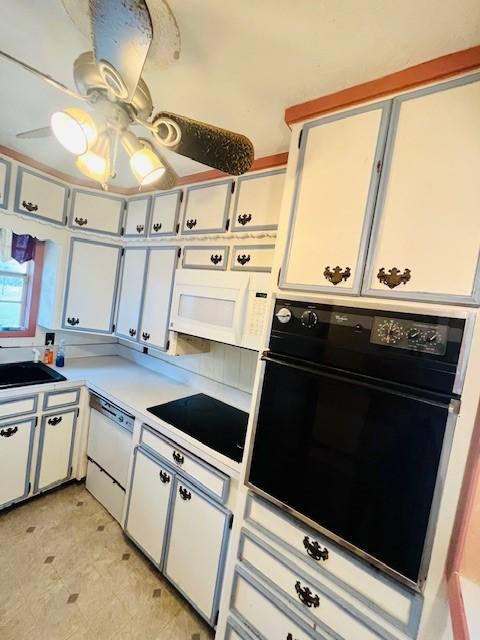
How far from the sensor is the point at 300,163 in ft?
3.67

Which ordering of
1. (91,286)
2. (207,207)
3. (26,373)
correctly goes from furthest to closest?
1. (91,286)
2. (26,373)
3. (207,207)

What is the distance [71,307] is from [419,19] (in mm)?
2461

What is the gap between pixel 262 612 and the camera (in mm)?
1141

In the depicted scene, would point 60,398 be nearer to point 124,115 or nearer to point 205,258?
point 205,258

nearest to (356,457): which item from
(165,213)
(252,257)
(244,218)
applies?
(252,257)

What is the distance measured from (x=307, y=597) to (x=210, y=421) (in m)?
0.87

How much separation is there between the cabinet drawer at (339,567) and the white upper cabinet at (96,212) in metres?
2.15

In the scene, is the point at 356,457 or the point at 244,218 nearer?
the point at 356,457

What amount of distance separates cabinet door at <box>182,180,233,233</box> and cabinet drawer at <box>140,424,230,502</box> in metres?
1.25

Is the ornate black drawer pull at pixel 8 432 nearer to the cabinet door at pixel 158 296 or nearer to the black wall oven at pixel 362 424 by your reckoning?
the cabinet door at pixel 158 296

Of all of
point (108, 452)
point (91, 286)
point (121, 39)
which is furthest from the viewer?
point (91, 286)

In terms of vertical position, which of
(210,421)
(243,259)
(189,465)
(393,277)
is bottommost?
(189,465)

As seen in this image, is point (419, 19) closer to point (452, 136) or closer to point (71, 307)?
point (452, 136)

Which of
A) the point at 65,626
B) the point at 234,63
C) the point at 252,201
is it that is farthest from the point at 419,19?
the point at 65,626
